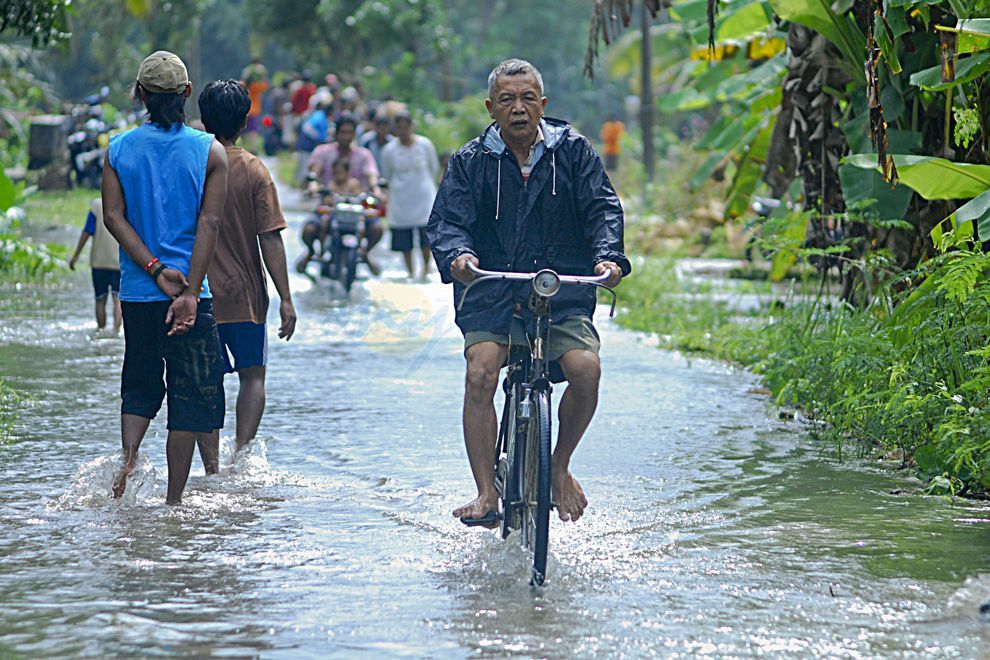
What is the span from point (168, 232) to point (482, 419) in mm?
1662

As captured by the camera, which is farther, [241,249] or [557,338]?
[241,249]

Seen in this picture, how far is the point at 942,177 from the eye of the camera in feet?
28.9

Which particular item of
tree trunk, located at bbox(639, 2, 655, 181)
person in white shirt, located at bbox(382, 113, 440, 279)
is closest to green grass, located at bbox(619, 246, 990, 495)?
person in white shirt, located at bbox(382, 113, 440, 279)

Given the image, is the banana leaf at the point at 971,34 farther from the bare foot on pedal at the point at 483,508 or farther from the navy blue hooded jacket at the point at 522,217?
the bare foot on pedal at the point at 483,508

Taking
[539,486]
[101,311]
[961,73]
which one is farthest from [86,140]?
[539,486]

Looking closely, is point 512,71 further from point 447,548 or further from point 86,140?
point 86,140

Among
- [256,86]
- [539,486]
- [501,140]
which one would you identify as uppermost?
[256,86]

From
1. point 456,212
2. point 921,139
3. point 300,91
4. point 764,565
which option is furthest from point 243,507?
point 300,91

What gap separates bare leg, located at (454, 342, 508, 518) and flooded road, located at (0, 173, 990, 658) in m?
0.21

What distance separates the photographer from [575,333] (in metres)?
6.20

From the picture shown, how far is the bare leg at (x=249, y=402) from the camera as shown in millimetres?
8008

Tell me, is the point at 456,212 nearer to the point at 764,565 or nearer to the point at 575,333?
the point at 575,333

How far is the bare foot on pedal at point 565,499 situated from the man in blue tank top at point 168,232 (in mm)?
1652

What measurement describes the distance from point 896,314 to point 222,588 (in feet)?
15.5
